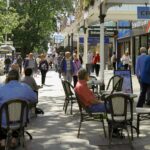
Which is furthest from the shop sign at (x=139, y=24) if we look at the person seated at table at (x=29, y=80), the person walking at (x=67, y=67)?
the person seated at table at (x=29, y=80)

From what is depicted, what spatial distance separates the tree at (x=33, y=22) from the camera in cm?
6431

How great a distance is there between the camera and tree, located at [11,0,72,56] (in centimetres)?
6431

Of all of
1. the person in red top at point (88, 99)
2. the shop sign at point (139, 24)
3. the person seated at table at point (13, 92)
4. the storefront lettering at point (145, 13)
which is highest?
the shop sign at point (139, 24)

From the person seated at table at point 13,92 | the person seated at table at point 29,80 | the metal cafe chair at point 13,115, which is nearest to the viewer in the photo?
the metal cafe chair at point 13,115

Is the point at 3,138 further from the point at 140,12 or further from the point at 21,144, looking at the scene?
the point at 140,12

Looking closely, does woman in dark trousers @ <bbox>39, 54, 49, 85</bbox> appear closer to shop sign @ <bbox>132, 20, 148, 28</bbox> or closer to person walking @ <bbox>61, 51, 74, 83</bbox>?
person walking @ <bbox>61, 51, 74, 83</bbox>

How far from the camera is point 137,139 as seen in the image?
31.6 feet

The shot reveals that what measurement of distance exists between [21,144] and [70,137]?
4.03ft

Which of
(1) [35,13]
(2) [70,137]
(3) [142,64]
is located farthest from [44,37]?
(2) [70,137]

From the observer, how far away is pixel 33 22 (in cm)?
6412

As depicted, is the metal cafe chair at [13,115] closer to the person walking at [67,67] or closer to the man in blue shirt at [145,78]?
the man in blue shirt at [145,78]

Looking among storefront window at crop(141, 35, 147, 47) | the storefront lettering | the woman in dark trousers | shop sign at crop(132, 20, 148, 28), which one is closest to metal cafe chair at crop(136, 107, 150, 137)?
the storefront lettering

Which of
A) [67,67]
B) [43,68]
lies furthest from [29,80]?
[43,68]

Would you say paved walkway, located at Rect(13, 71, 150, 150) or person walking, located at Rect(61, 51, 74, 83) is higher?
person walking, located at Rect(61, 51, 74, 83)
